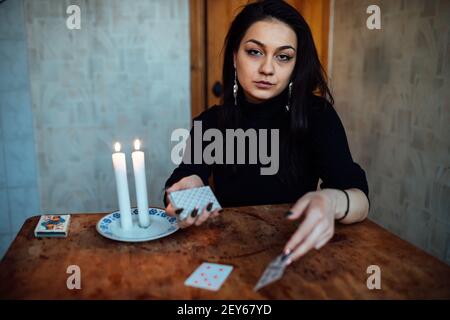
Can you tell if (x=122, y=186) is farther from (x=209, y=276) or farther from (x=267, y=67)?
(x=267, y=67)

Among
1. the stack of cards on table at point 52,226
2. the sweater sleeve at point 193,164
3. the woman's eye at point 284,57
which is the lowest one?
the stack of cards on table at point 52,226

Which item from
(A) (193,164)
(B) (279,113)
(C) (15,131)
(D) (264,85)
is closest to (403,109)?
(B) (279,113)

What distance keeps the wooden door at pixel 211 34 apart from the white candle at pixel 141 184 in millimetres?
1436

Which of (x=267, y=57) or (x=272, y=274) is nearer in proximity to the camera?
(x=272, y=274)

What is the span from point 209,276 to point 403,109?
1.40 m

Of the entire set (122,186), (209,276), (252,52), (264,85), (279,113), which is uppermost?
(252,52)

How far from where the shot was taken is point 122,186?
100 centimetres

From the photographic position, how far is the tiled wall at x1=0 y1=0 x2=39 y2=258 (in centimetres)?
217

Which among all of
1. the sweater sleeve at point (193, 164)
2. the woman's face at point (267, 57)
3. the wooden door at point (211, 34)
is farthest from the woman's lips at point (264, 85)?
the wooden door at point (211, 34)

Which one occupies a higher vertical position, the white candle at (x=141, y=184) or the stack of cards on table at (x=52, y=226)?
the white candle at (x=141, y=184)

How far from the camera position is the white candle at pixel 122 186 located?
98 centimetres

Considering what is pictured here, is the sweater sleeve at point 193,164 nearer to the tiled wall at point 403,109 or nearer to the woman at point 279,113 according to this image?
the woman at point 279,113

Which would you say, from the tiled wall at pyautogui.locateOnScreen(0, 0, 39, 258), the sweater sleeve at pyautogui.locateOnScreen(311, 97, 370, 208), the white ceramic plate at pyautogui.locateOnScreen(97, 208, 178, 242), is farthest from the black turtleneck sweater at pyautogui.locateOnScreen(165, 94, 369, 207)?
the tiled wall at pyautogui.locateOnScreen(0, 0, 39, 258)

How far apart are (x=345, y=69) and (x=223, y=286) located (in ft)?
6.09
